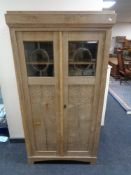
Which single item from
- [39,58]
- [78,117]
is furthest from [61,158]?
[39,58]

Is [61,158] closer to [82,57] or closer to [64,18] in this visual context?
[82,57]

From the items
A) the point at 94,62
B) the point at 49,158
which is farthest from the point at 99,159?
the point at 94,62

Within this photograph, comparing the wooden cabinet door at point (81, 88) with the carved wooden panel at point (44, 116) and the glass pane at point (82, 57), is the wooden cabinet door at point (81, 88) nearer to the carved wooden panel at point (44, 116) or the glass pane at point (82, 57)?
the glass pane at point (82, 57)

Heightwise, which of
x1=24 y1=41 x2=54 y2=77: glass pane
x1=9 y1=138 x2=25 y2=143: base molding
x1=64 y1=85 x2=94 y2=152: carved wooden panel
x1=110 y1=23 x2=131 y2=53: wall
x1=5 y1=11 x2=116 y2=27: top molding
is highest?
x1=110 y1=23 x2=131 y2=53: wall

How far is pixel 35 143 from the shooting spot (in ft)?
6.39

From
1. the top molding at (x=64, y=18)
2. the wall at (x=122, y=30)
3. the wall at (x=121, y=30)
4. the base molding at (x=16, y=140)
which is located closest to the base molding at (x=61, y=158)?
the base molding at (x=16, y=140)

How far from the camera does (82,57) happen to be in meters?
1.60

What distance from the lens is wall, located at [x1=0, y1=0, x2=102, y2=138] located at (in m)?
1.74

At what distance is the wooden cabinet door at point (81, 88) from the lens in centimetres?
149

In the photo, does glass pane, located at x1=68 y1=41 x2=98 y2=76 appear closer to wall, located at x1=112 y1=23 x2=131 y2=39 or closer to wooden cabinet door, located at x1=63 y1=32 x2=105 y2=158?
wooden cabinet door, located at x1=63 y1=32 x2=105 y2=158

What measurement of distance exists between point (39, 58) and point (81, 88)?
1.74 ft

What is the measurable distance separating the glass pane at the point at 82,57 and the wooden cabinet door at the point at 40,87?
0.15 meters

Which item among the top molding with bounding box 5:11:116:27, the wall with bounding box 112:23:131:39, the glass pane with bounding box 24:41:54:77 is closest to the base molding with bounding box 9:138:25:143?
the glass pane with bounding box 24:41:54:77

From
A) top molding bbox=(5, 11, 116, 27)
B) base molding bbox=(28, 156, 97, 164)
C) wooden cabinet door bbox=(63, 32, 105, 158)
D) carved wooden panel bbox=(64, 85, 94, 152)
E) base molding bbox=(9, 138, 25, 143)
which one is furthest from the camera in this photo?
base molding bbox=(9, 138, 25, 143)
